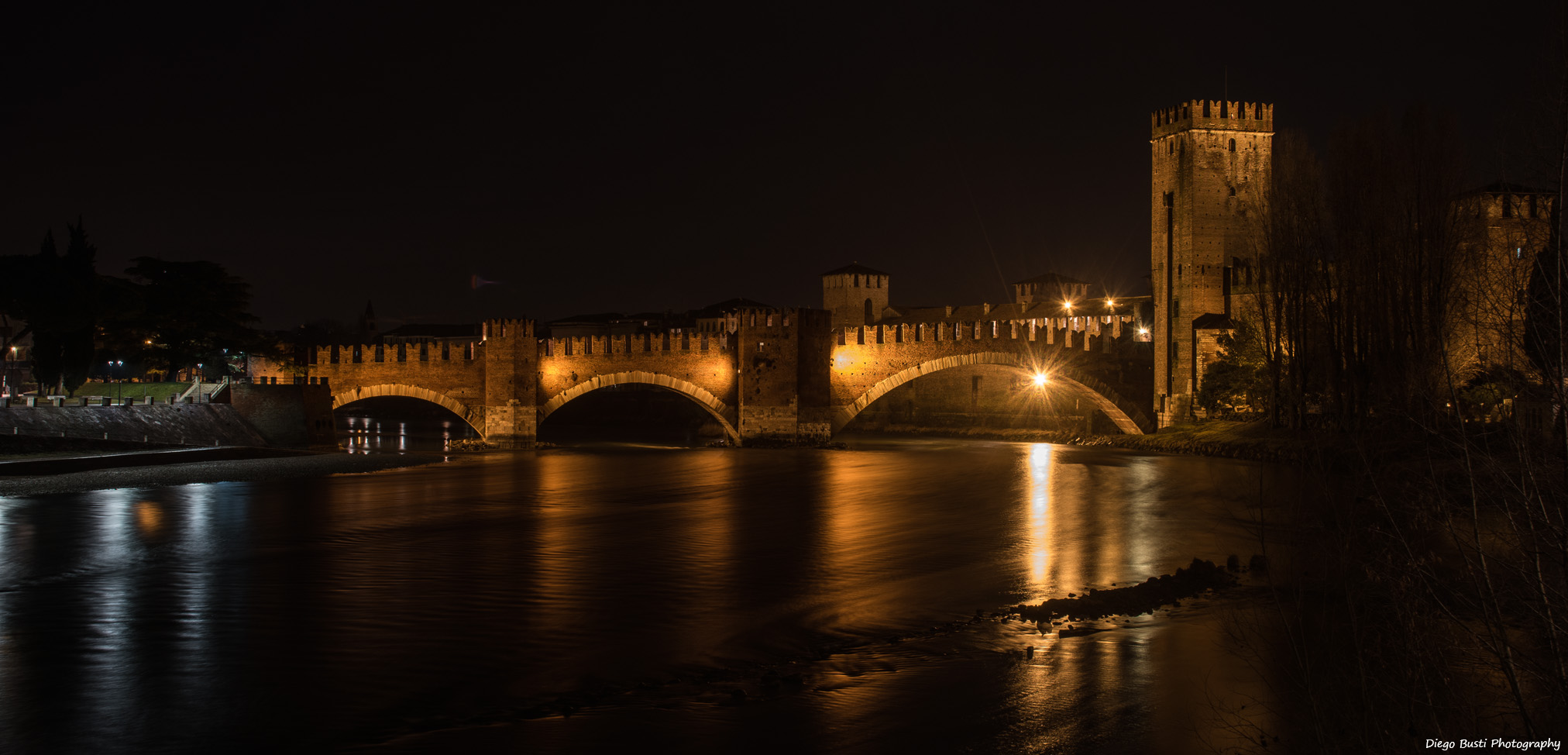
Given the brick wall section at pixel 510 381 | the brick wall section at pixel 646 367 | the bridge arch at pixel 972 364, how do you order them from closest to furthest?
the bridge arch at pixel 972 364
the brick wall section at pixel 646 367
the brick wall section at pixel 510 381

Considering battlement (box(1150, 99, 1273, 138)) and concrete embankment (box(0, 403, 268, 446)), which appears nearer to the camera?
concrete embankment (box(0, 403, 268, 446))

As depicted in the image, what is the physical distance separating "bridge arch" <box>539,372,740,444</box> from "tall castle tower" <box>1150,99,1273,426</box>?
427 inches

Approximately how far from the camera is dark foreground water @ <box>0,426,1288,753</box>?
6.64m

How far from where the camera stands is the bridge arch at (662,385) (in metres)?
30.3

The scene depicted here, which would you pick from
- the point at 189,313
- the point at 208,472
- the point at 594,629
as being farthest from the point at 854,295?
the point at 594,629

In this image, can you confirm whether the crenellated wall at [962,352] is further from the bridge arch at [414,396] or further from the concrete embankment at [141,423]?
the concrete embankment at [141,423]

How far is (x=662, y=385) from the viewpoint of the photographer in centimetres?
3081

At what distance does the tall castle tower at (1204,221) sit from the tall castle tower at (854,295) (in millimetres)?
23696

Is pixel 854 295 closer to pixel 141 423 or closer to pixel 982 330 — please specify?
pixel 982 330

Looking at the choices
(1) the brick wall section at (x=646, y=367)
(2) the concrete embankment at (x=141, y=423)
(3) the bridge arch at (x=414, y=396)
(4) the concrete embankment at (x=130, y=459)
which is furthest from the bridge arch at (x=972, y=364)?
(2) the concrete embankment at (x=141, y=423)

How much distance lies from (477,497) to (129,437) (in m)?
9.03

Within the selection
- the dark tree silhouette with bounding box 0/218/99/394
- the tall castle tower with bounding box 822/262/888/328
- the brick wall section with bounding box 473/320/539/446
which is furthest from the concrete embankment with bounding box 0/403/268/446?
the tall castle tower with bounding box 822/262/888/328

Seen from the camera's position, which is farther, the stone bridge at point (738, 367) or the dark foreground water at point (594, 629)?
the stone bridge at point (738, 367)

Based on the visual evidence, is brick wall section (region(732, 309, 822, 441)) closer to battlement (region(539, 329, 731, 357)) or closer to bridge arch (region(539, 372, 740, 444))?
bridge arch (region(539, 372, 740, 444))
